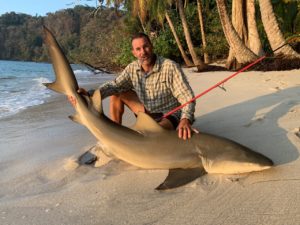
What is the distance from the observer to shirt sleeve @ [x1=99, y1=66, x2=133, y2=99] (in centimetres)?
468

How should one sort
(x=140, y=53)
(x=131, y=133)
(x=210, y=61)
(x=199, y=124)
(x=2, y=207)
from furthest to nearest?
(x=210, y=61) → (x=199, y=124) → (x=140, y=53) → (x=131, y=133) → (x=2, y=207)

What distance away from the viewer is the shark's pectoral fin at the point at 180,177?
10.8ft

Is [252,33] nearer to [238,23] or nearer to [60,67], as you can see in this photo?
[238,23]

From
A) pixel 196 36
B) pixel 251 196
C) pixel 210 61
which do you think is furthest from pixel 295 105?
pixel 196 36

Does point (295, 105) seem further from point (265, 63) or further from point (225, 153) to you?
point (265, 63)

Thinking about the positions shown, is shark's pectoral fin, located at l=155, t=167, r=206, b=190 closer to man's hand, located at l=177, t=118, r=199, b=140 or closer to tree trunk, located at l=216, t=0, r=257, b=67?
man's hand, located at l=177, t=118, r=199, b=140

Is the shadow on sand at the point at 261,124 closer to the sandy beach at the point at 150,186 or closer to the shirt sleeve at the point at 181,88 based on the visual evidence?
the sandy beach at the point at 150,186

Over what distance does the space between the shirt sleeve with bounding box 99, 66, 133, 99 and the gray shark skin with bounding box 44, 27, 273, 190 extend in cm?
60

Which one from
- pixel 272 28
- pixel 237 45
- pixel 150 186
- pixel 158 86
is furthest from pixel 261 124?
pixel 237 45

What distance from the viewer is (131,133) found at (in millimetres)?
3783

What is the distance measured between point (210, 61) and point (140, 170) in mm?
19744

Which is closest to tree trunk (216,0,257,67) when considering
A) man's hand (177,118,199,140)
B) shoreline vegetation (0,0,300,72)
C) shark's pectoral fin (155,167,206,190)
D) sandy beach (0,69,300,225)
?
shoreline vegetation (0,0,300,72)

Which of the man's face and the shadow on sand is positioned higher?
the man's face

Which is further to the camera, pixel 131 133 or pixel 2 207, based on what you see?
pixel 131 133
